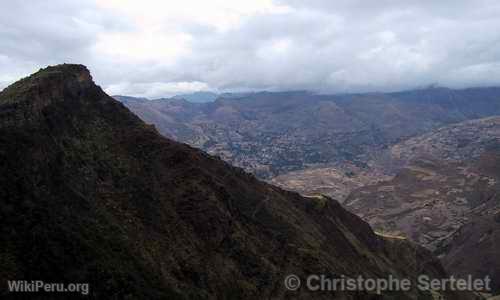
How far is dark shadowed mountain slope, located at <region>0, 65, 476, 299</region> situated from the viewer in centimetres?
4031

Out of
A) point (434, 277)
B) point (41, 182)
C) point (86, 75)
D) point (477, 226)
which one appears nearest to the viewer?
point (41, 182)

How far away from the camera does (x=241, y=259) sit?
60500 millimetres

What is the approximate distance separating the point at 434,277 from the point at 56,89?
85.1 metres

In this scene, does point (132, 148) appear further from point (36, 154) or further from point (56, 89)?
point (36, 154)

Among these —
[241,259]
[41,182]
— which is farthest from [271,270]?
[41,182]
